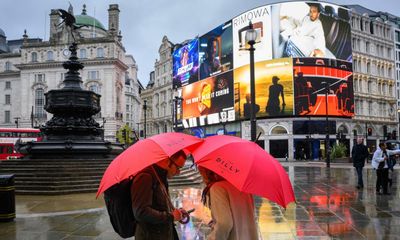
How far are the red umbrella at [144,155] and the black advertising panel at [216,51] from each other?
61138 millimetres

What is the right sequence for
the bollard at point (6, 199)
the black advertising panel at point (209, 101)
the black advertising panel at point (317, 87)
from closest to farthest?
the bollard at point (6, 199)
the black advertising panel at point (317, 87)
the black advertising panel at point (209, 101)

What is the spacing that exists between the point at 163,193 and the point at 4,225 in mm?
6246

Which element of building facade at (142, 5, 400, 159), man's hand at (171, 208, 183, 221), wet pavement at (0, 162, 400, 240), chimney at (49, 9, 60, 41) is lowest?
wet pavement at (0, 162, 400, 240)

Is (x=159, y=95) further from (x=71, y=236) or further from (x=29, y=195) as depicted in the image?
(x=71, y=236)

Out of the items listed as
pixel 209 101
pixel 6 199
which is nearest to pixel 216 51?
pixel 209 101

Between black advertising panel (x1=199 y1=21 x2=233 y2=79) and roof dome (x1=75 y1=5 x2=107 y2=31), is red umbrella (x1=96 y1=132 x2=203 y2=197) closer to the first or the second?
black advertising panel (x1=199 y1=21 x2=233 y2=79)

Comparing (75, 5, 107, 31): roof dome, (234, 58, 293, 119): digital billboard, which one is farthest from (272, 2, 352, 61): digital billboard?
(75, 5, 107, 31): roof dome

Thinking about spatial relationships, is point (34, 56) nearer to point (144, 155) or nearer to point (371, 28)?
point (371, 28)

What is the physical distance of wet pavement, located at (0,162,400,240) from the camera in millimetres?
7352

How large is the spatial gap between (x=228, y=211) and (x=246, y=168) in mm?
458

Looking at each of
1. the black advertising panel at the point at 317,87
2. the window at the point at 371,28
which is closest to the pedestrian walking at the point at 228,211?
the black advertising panel at the point at 317,87

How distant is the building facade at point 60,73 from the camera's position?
78.2m

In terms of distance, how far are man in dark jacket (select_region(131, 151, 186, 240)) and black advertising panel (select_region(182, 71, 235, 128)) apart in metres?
59.7

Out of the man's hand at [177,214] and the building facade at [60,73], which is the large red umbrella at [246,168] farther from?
the building facade at [60,73]
